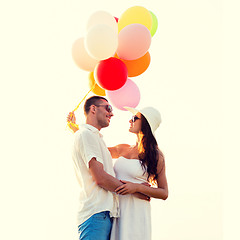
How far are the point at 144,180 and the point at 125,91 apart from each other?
2.95 feet

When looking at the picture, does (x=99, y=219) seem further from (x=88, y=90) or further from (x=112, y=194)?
(x=88, y=90)

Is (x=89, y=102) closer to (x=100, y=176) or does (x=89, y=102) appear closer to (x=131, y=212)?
(x=100, y=176)

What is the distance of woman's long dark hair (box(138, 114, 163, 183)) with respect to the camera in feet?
11.6

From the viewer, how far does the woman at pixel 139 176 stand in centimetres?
335

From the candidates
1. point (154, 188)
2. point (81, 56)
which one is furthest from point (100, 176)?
point (81, 56)

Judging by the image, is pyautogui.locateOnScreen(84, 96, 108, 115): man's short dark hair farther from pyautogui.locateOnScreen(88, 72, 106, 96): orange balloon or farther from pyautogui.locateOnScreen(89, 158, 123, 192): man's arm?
pyautogui.locateOnScreen(89, 158, 123, 192): man's arm

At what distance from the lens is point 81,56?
3662mm

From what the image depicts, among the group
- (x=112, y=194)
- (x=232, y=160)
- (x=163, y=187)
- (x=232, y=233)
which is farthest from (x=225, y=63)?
(x=112, y=194)

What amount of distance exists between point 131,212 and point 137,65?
1.37 m

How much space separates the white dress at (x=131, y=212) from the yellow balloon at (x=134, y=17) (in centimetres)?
127

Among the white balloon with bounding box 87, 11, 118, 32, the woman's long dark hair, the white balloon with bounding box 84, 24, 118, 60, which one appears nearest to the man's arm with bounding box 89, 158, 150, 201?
the woman's long dark hair

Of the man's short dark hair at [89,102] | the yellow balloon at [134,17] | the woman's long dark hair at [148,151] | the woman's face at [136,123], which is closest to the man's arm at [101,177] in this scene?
the woman's long dark hair at [148,151]

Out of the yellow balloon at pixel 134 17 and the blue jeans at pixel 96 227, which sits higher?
the yellow balloon at pixel 134 17

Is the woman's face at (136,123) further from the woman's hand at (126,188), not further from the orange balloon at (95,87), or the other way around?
the woman's hand at (126,188)
